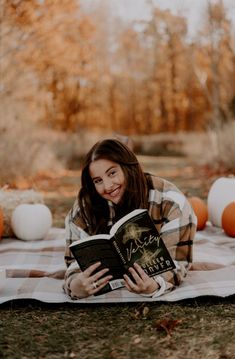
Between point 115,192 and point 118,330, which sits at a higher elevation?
point 115,192

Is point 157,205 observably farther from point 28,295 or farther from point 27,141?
point 27,141

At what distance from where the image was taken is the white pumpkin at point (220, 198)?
15.5ft

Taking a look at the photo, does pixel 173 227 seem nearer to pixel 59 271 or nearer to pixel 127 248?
pixel 127 248

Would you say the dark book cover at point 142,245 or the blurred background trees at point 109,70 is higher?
the blurred background trees at point 109,70

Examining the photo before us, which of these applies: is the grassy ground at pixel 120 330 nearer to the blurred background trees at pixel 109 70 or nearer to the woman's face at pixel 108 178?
the woman's face at pixel 108 178

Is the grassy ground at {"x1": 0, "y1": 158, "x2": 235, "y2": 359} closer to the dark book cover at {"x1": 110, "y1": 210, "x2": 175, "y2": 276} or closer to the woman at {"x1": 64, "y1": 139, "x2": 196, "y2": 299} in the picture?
the woman at {"x1": 64, "y1": 139, "x2": 196, "y2": 299}

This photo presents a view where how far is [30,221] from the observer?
454 centimetres

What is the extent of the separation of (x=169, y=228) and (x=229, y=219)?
1566 mm

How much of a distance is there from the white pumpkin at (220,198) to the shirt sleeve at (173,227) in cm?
173

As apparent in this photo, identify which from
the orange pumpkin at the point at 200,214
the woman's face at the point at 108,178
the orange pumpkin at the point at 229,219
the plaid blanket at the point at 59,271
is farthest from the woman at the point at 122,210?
the orange pumpkin at the point at 200,214

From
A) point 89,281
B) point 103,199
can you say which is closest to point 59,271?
point 103,199

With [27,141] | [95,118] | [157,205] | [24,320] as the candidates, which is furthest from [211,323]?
[95,118]

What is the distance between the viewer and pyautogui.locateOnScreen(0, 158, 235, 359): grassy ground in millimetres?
2334

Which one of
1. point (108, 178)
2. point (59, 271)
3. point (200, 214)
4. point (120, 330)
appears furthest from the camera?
point (200, 214)
